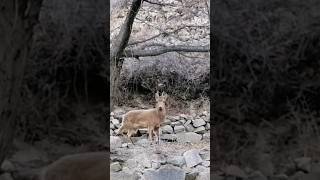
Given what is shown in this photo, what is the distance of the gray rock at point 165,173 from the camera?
3281 mm

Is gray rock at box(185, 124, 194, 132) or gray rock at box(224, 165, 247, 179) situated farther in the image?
gray rock at box(185, 124, 194, 132)

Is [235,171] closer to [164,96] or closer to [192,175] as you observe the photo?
[192,175]

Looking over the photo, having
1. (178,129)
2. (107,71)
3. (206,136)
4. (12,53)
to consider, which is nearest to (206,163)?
(206,136)

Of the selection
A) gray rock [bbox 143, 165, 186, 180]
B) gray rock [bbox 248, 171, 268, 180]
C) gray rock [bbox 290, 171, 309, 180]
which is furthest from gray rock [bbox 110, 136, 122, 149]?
gray rock [bbox 290, 171, 309, 180]

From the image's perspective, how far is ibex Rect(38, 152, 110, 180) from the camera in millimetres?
3115

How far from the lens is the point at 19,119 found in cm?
311

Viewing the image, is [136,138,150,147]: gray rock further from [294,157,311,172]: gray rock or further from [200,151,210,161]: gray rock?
[294,157,311,172]: gray rock

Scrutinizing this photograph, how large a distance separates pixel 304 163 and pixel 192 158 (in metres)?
0.61

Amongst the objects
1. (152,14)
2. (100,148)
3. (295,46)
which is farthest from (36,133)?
(295,46)

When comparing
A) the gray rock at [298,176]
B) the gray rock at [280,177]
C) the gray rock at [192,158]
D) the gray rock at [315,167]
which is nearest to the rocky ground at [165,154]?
the gray rock at [192,158]

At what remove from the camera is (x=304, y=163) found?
3170mm

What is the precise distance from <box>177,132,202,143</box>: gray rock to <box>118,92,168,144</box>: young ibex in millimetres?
141

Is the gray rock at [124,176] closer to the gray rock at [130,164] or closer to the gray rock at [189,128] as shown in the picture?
the gray rock at [130,164]

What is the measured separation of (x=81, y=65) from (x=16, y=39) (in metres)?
0.41
